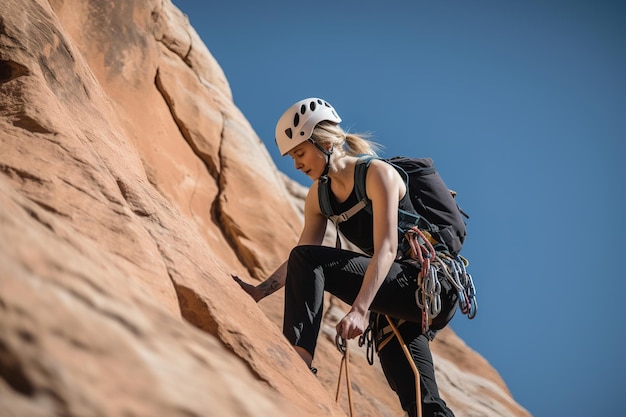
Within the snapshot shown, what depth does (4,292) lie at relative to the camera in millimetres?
1394

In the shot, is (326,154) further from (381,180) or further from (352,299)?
(352,299)

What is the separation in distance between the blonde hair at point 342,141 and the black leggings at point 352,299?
864 millimetres

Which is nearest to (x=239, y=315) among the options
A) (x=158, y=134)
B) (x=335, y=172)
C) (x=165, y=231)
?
(x=165, y=231)

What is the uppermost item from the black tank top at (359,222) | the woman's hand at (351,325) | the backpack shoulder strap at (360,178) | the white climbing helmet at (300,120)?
the white climbing helmet at (300,120)

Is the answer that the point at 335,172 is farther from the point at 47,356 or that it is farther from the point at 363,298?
the point at 47,356

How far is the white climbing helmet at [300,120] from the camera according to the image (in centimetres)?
460

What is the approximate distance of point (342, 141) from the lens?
459 cm

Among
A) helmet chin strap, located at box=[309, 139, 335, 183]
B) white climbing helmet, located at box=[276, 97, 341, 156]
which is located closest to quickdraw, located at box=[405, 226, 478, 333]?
helmet chin strap, located at box=[309, 139, 335, 183]

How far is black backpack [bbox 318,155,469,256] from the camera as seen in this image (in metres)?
4.33

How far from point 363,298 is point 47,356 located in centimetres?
255

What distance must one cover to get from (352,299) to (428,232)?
74 centimetres

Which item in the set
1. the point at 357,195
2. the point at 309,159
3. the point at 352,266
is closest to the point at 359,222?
the point at 357,195

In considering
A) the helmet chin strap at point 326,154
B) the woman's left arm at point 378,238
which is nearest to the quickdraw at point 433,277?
the woman's left arm at point 378,238

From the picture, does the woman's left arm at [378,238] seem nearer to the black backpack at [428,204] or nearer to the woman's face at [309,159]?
the black backpack at [428,204]
